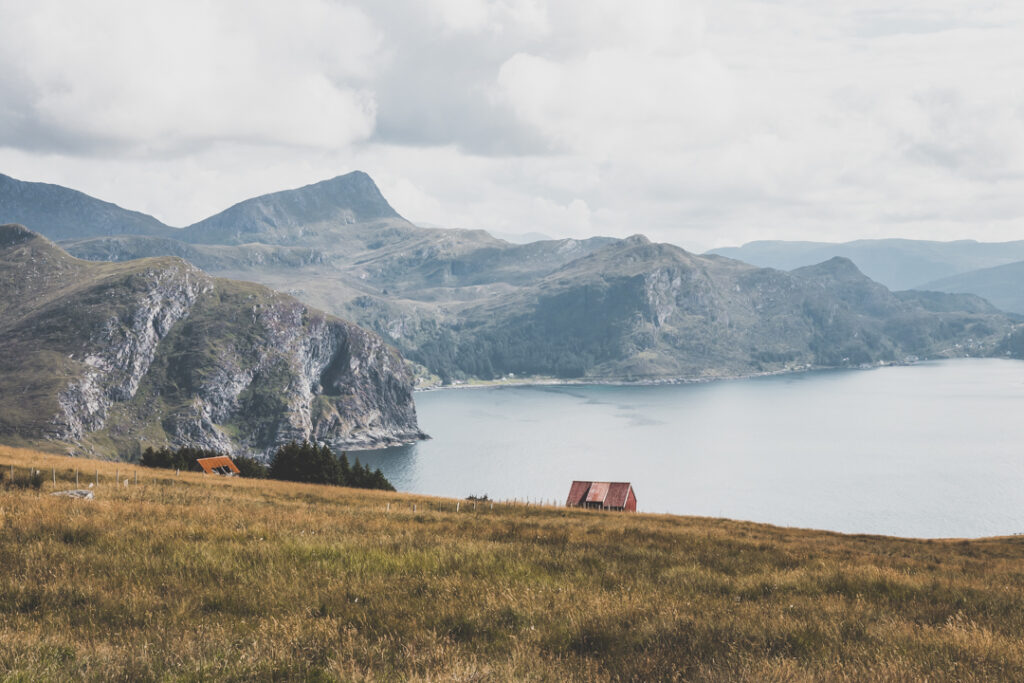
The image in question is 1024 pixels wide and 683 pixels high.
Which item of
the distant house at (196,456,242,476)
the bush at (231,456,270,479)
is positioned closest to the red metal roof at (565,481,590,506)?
the distant house at (196,456,242,476)

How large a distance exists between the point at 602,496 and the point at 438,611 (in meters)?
66.6

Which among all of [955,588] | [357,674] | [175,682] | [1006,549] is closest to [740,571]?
[955,588]

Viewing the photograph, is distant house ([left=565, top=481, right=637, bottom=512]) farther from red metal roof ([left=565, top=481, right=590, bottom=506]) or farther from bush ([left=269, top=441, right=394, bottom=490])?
bush ([left=269, top=441, right=394, bottom=490])

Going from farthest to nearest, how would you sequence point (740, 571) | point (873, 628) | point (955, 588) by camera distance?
point (740, 571)
point (955, 588)
point (873, 628)

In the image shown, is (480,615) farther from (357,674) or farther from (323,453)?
(323,453)

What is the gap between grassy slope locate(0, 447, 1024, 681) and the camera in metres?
6.41

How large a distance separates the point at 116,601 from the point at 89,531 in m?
3.90

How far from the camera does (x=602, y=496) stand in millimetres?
72125

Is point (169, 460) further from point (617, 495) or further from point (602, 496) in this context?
point (617, 495)

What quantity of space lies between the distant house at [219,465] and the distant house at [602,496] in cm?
4341

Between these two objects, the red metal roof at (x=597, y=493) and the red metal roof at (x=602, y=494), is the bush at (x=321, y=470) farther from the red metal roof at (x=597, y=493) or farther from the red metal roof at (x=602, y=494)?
the red metal roof at (x=597, y=493)

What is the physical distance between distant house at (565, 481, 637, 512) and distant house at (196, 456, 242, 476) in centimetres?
4341

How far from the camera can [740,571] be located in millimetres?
12617

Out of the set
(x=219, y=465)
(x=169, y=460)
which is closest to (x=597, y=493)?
(x=219, y=465)
